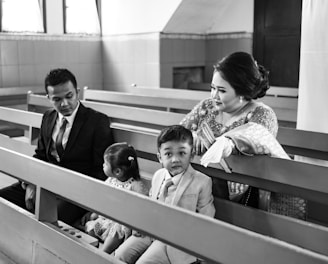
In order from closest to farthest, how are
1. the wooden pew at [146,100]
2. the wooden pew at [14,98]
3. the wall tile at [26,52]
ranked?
the wooden pew at [146,100], the wooden pew at [14,98], the wall tile at [26,52]

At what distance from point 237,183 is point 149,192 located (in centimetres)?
47

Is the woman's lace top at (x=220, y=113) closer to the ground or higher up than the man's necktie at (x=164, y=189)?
higher up

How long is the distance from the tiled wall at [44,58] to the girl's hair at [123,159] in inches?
186

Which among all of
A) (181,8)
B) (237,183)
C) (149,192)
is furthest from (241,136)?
(181,8)

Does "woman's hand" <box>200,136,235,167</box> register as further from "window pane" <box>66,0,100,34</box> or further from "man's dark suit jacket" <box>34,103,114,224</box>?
"window pane" <box>66,0,100,34</box>

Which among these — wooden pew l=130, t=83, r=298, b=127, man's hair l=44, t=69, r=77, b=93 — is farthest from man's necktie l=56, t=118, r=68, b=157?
wooden pew l=130, t=83, r=298, b=127

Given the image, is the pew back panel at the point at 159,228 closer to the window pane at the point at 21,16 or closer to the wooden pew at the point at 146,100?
the wooden pew at the point at 146,100

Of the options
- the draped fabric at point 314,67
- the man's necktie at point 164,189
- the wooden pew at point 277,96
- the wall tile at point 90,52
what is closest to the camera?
the man's necktie at point 164,189

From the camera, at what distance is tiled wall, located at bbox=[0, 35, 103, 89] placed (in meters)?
6.68

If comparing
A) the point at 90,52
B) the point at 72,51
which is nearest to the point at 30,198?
the point at 72,51

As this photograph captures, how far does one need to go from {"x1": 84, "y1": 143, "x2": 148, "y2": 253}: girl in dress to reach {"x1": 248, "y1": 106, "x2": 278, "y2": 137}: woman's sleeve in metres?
0.69

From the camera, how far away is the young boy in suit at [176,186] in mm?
2117

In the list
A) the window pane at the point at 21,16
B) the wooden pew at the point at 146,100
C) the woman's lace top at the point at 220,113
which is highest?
the window pane at the point at 21,16

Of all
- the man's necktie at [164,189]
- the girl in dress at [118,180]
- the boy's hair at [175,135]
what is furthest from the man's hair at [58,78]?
the man's necktie at [164,189]
